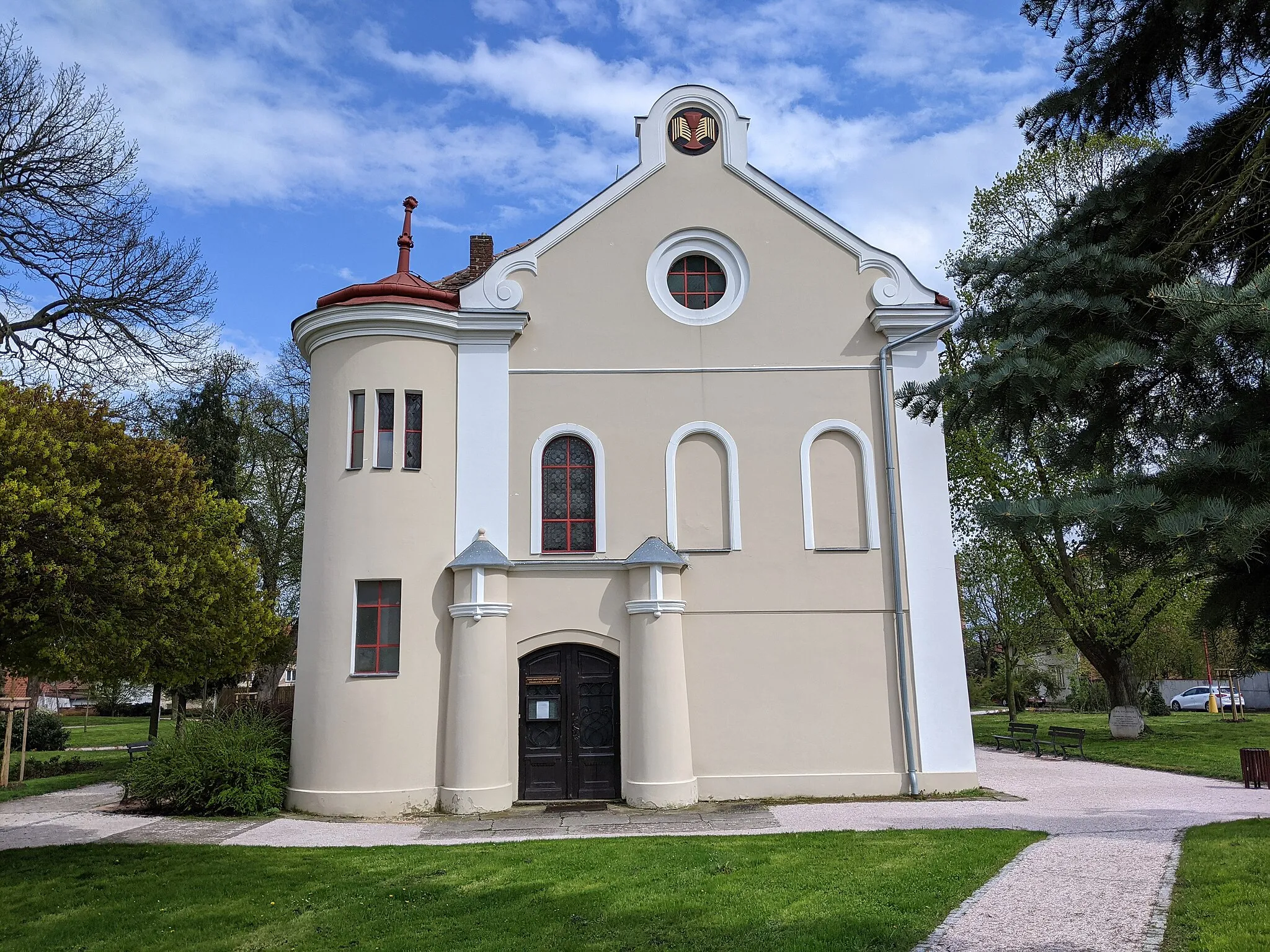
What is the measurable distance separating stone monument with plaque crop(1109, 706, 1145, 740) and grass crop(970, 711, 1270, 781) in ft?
0.96

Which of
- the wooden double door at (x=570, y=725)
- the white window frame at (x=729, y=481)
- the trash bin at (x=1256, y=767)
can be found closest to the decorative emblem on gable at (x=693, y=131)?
the white window frame at (x=729, y=481)

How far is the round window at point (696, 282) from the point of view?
17812mm

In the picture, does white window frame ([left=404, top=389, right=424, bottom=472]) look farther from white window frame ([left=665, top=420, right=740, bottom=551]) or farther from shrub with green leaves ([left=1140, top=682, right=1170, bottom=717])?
shrub with green leaves ([left=1140, top=682, right=1170, bottom=717])

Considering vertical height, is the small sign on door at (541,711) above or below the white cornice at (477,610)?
below

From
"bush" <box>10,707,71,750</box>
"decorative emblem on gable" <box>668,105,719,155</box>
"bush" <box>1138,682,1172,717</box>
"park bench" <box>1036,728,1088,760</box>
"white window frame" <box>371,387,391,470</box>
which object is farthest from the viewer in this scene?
"bush" <box>1138,682,1172,717</box>

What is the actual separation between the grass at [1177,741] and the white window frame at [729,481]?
10.7 m

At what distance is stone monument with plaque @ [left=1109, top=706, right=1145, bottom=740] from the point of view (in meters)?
26.4

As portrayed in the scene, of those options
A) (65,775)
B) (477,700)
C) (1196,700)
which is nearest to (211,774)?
(477,700)

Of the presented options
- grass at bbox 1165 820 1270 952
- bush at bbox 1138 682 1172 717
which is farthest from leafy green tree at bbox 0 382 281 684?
bush at bbox 1138 682 1172 717

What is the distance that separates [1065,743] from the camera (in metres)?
25.2

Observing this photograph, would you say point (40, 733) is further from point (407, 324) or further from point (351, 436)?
point (407, 324)

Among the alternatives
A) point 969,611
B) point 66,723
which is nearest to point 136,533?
point 969,611

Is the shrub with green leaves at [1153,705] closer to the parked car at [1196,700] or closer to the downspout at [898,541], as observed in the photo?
the parked car at [1196,700]

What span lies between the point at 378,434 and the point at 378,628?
3251 mm
